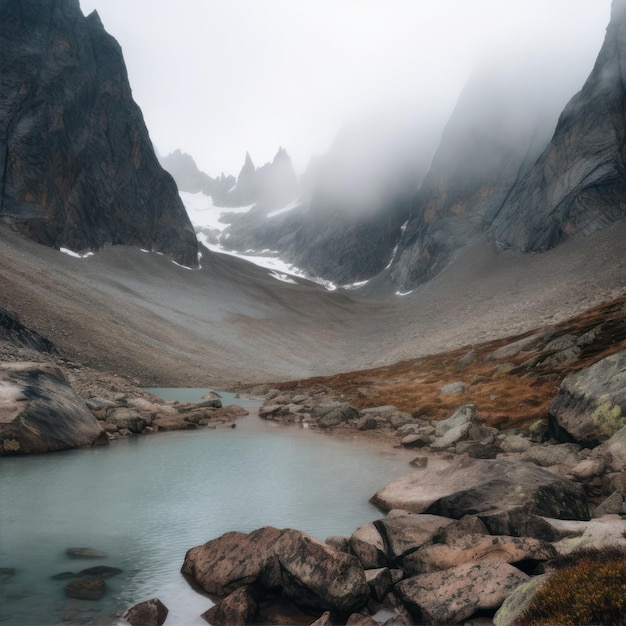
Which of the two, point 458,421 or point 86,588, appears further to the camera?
point 458,421

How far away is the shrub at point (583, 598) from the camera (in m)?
5.50

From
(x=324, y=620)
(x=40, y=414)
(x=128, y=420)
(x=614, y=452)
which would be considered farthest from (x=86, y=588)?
(x=128, y=420)

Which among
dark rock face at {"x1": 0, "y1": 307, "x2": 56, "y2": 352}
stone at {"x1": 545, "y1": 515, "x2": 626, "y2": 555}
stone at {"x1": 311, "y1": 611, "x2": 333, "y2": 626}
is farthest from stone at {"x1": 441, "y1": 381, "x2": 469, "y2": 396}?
dark rock face at {"x1": 0, "y1": 307, "x2": 56, "y2": 352}

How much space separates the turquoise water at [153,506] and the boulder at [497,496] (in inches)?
78.3

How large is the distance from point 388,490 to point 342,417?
17025 millimetres

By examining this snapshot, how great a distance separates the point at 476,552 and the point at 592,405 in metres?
12.4

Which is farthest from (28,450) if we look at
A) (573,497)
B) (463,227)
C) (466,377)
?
(463,227)

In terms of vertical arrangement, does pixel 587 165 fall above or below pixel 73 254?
above

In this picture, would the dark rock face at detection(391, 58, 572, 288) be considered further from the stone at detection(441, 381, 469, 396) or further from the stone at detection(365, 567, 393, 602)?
the stone at detection(365, 567, 393, 602)

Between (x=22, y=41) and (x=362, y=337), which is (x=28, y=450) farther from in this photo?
(x=22, y=41)

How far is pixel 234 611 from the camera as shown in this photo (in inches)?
338

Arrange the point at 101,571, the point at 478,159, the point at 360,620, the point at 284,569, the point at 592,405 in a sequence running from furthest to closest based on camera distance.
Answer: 1. the point at 478,159
2. the point at 592,405
3. the point at 101,571
4. the point at 284,569
5. the point at 360,620

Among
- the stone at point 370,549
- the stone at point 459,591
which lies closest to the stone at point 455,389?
the stone at point 370,549

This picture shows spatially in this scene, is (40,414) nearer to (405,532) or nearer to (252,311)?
(405,532)
